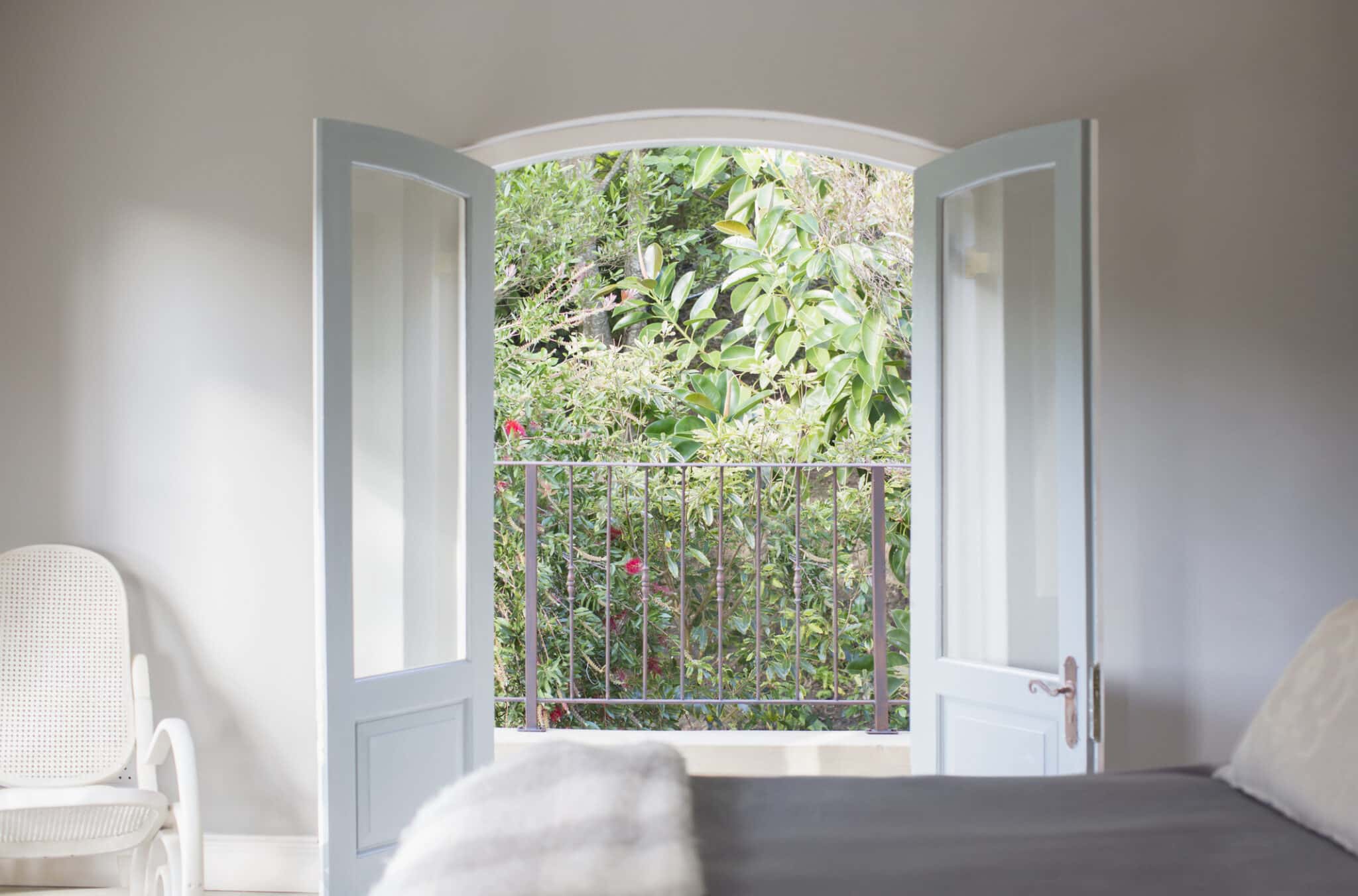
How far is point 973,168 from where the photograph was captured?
8.41 ft

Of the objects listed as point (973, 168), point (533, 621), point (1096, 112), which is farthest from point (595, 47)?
point (533, 621)

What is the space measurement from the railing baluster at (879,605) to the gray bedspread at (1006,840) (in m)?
2.46

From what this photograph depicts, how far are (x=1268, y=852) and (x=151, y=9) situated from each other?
10.6 ft

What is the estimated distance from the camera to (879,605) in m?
4.03

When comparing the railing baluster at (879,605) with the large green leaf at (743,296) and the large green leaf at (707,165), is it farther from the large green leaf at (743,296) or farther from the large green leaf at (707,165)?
the large green leaf at (707,165)

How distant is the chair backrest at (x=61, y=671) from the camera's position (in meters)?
2.66

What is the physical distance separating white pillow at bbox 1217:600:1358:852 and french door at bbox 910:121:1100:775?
0.89 meters

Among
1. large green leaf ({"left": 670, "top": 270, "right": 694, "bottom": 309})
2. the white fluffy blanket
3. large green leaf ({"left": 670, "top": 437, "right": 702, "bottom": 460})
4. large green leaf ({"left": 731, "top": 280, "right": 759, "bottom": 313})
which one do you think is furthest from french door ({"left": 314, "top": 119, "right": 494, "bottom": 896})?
large green leaf ({"left": 670, "top": 270, "right": 694, "bottom": 309})

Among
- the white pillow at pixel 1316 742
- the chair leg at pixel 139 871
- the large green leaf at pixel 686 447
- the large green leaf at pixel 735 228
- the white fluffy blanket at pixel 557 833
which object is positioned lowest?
the chair leg at pixel 139 871

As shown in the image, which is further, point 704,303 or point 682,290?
point 682,290

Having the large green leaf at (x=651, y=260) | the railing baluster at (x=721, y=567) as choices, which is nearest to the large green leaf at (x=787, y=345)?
the railing baluster at (x=721, y=567)

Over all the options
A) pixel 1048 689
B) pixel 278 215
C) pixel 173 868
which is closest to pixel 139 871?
pixel 173 868

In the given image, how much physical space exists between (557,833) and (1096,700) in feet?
4.95

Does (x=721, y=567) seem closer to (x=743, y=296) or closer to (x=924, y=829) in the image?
(x=743, y=296)
